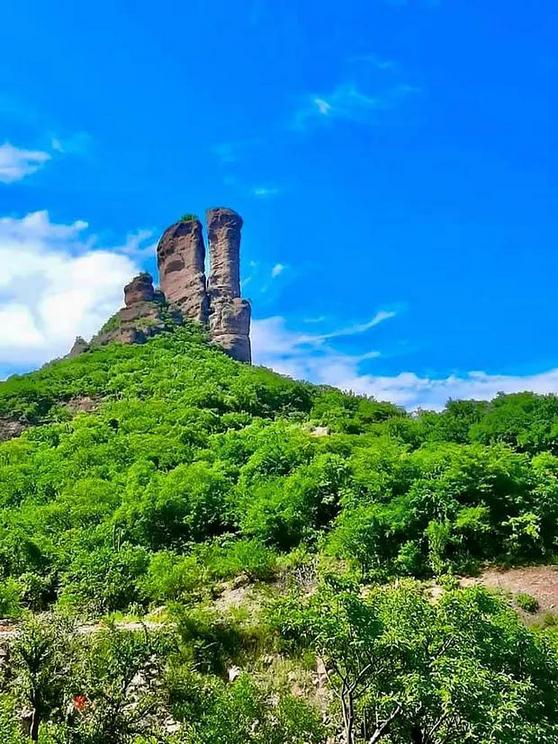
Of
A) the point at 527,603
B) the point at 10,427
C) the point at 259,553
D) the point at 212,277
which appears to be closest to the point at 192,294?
the point at 212,277

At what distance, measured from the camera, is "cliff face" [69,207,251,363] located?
7125 centimetres

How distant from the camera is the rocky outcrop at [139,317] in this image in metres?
70.1

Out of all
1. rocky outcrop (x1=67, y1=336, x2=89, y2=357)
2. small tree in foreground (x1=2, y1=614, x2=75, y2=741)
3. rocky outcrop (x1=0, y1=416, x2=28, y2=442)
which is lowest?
small tree in foreground (x1=2, y1=614, x2=75, y2=741)

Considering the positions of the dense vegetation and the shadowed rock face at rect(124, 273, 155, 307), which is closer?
the dense vegetation

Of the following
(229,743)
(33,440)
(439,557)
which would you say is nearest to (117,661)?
(229,743)

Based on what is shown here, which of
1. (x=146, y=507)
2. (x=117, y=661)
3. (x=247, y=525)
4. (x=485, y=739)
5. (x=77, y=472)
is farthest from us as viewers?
(x=77, y=472)

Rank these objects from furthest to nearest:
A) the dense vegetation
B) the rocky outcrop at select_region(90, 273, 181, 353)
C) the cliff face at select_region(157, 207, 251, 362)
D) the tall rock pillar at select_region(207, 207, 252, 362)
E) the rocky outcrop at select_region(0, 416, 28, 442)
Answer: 1. the cliff face at select_region(157, 207, 251, 362)
2. the tall rock pillar at select_region(207, 207, 252, 362)
3. the rocky outcrop at select_region(90, 273, 181, 353)
4. the rocky outcrop at select_region(0, 416, 28, 442)
5. the dense vegetation

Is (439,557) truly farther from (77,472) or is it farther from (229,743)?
(77,472)

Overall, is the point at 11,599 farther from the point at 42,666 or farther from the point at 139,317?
the point at 139,317

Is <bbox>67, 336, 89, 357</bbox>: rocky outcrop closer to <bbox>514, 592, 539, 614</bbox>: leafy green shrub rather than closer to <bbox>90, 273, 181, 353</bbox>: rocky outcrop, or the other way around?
<bbox>90, 273, 181, 353</bbox>: rocky outcrop

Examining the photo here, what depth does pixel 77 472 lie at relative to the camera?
43.0 m

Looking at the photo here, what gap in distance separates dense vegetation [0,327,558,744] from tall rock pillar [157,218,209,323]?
24.0 feet

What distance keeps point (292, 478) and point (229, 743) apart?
2112cm

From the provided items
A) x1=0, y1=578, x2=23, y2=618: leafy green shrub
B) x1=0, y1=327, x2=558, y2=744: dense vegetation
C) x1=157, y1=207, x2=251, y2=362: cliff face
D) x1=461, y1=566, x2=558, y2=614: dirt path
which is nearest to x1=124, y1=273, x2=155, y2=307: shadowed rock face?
x1=157, y1=207, x2=251, y2=362: cliff face
